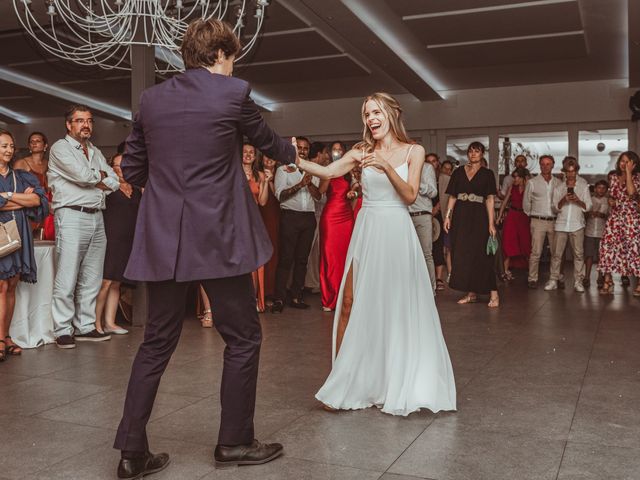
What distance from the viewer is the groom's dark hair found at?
7.14 feet

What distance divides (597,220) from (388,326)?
634 cm

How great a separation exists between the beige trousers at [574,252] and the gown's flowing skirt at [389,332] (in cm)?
515

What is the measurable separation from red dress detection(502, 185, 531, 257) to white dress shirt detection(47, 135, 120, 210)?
6356 mm

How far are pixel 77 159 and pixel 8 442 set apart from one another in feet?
7.72

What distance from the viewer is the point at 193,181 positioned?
2.16 metres

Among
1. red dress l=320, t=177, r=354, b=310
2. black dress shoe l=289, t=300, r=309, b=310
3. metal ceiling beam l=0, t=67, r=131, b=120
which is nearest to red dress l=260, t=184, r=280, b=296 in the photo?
black dress shoe l=289, t=300, r=309, b=310

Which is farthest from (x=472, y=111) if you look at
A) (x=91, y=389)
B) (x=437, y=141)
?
(x=91, y=389)

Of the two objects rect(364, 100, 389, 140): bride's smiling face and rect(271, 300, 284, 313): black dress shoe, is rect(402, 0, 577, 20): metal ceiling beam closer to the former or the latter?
rect(271, 300, 284, 313): black dress shoe

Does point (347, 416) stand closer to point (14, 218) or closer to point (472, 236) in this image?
point (14, 218)

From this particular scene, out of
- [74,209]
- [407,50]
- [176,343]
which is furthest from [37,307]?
[407,50]

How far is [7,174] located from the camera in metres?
4.32

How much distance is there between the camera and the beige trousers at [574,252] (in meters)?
7.72

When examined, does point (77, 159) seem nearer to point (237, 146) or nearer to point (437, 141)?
point (237, 146)

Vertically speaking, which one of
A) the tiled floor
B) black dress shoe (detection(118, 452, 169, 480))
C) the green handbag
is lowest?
the tiled floor
